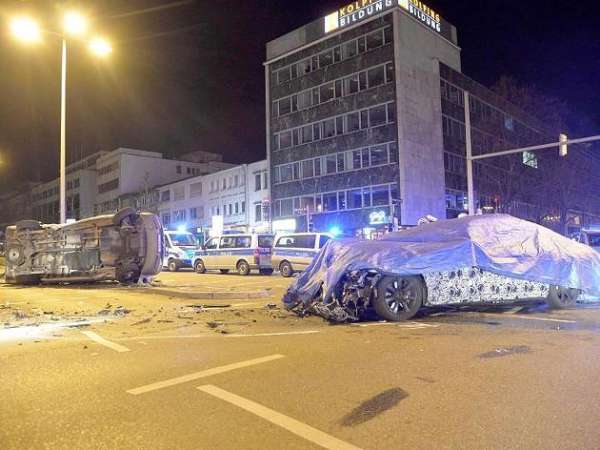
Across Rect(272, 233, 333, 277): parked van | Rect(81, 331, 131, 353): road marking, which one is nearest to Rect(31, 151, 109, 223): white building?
Rect(272, 233, 333, 277): parked van

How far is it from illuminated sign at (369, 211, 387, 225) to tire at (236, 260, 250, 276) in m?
17.1

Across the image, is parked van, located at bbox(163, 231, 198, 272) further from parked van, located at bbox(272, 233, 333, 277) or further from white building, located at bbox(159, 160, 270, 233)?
white building, located at bbox(159, 160, 270, 233)

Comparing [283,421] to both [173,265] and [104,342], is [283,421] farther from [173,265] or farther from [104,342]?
[173,265]

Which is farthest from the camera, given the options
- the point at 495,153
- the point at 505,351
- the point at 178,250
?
the point at 178,250

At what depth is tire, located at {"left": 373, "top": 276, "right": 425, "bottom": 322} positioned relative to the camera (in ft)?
29.0

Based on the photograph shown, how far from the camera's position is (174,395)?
4.91m

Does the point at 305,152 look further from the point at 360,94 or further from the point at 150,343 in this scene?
Answer: the point at 150,343

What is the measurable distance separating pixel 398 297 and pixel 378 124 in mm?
33699

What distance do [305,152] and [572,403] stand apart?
42.7 meters

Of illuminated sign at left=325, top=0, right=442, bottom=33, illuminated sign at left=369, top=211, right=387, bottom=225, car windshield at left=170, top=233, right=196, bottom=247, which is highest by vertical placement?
illuminated sign at left=325, top=0, right=442, bottom=33

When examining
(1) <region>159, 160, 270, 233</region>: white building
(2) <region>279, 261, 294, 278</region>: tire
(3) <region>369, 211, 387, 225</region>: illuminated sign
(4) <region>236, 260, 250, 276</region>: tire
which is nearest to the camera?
(2) <region>279, 261, 294, 278</region>: tire

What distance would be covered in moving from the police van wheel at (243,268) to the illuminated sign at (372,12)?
85.0 ft

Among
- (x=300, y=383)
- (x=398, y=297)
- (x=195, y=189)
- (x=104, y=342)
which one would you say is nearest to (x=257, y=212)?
(x=195, y=189)

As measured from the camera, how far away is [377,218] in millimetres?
40156
